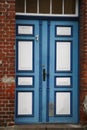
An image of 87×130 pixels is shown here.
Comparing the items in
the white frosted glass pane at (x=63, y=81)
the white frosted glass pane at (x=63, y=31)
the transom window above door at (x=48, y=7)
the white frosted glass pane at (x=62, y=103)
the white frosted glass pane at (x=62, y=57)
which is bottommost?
the white frosted glass pane at (x=62, y=103)

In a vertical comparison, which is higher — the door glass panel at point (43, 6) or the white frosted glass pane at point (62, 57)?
the door glass panel at point (43, 6)

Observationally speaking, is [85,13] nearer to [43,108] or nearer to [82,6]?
[82,6]

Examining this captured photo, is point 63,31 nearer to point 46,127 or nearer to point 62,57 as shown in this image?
point 62,57

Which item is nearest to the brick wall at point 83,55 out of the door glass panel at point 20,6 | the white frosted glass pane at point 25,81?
the white frosted glass pane at point 25,81

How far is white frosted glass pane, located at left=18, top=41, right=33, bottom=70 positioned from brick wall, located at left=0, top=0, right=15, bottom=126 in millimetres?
466

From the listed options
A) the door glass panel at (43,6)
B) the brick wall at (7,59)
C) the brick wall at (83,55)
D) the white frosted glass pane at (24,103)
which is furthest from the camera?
the door glass panel at (43,6)

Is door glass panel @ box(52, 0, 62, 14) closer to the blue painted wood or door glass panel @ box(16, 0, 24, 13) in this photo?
the blue painted wood

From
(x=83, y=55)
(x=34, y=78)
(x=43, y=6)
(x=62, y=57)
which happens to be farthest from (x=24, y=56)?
(x=83, y=55)

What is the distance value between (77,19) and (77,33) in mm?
323

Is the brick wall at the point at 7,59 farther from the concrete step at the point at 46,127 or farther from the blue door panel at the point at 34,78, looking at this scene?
the blue door panel at the point at 34,78

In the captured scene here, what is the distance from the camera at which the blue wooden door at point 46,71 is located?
9750mm

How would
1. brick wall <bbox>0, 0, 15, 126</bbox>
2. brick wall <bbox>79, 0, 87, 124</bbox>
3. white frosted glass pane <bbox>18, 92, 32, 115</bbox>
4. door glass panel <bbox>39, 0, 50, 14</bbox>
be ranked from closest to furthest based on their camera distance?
brick wall <bbox>0, 0, 15, 126</bbox> < brick wall <bbox>79, 0, 87, 124</bbox> < white frosted glass pane <bbox>18, 92, 32, 115</bbox> < door glass panel <bbox>39, 0, 50, 14</bbox>

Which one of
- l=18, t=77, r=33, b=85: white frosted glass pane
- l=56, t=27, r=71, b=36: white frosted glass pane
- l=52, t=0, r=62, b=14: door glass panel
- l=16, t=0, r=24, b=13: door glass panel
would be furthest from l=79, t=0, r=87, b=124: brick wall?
l=16, t=0, r=24, b=13: door glass panel

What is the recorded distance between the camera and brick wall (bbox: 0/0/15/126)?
9258mm
